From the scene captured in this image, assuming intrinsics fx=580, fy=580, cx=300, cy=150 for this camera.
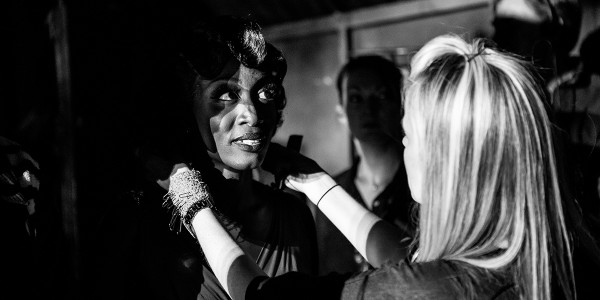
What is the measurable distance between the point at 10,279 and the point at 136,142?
0.50 metres

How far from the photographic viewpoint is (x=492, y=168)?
3.62ft

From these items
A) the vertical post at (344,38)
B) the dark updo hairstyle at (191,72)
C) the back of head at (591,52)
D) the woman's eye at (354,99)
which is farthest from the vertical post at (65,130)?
the vertical post at (344,38)

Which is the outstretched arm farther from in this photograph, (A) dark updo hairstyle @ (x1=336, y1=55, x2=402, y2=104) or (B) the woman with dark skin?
(A) dark updo hairstyle @ (x1=336, y1=55, x2=402, y2=104)

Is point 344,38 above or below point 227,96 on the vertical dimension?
above

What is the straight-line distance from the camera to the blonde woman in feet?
3.53

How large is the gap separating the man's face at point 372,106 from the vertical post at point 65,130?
120 centimetres

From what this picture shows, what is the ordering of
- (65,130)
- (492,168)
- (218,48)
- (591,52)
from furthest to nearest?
(591,52)
(65,130)
(218,48)
(492,168)

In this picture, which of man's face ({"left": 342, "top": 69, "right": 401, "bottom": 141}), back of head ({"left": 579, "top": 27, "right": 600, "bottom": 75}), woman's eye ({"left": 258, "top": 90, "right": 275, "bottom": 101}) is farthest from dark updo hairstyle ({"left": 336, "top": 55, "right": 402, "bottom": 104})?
woman's eye ({"left": 258, "top": 90, "right": 275, "bottom": 101})

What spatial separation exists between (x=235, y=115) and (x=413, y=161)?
1.66 ft

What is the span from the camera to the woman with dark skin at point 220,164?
4.57 ft

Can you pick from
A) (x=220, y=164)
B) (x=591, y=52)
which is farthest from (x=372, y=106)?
(x=220, y=164)

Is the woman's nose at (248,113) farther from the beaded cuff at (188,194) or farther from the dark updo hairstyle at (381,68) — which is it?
the dark updo hairstyle at (381,68)

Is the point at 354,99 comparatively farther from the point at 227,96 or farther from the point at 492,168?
the point at 492,168

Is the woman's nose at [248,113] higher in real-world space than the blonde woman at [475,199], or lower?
higher
